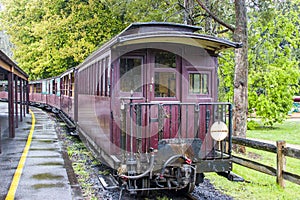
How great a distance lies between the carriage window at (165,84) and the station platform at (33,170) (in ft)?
8.30

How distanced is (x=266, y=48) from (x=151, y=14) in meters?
8.05

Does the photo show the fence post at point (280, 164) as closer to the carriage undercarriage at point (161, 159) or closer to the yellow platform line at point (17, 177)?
the carriage undercarriage at point (161, 159)

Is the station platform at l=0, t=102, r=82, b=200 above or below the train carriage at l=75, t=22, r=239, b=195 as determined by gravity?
below

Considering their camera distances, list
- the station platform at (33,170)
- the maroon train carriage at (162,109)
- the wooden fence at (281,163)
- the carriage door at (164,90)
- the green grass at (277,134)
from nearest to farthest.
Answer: the maroon train carriage at (162,109), the carriage door at (164,90), the station platform at (33,170), the wooden fence at (281,163), the green grass at (277,134)

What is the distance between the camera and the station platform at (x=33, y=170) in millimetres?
7103

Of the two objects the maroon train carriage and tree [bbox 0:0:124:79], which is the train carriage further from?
tree [bbox 0:0:124:79]

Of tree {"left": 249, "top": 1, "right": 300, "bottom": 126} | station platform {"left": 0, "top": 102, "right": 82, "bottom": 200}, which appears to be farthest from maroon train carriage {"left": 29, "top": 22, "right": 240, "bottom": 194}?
tree {"left": 249, "top": 1, "right": 300, "bottom": 126}

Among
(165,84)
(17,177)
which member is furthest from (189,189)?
(17,177)

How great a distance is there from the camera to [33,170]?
29.5ft

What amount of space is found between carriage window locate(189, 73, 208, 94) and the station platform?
10.0 feet

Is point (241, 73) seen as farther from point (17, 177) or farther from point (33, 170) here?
point (17, 177)

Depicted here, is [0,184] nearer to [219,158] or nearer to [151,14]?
[219,158]

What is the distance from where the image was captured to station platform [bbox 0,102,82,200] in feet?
23.3

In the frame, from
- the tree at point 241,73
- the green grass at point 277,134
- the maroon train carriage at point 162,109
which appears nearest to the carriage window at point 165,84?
the maroon train carriage at point 162,109
